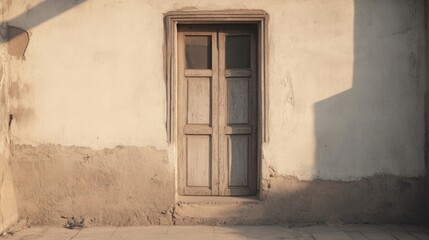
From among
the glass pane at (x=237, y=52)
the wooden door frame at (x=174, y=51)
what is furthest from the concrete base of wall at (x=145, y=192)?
the glass pane at (x=237, y=52)

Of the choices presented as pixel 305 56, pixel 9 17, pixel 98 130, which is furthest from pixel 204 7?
pixel 9 17

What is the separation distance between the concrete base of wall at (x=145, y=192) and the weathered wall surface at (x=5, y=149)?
108 mm

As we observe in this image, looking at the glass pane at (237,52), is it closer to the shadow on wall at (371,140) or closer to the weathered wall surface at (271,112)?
the weathered wall surface at (271,112)

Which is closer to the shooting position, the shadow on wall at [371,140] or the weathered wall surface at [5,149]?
the weathered wall surface at [5,149]

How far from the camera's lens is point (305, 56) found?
623cm

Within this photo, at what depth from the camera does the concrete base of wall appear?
20.5 feet

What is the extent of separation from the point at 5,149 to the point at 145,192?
66.3 inches

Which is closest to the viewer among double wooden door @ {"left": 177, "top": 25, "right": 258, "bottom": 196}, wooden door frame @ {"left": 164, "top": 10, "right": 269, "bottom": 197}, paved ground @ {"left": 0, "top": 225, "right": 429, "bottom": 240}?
paved ground @ {"left": 0, "top": 225, "right": 429, "bottom": 240}

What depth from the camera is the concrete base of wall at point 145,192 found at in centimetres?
624

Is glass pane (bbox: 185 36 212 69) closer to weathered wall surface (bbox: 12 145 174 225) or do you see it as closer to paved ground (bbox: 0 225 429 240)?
weathered wall surface (bbox: 12 145 174 225)

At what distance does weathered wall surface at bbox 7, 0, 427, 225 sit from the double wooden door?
0.34 metres

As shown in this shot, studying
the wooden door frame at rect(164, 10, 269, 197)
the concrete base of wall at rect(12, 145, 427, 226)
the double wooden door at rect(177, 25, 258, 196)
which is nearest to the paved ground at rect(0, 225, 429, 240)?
the concrete base of wall at rect(12, 145, 427, 226)

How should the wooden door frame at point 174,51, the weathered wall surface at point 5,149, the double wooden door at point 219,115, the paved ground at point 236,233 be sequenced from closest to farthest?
the paved ground at point 236,233 → the weathered wall surface at point 5,149 → the wooden door frame at point 174,51 → the double wooden door at point 219,115

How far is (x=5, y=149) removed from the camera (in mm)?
6121
